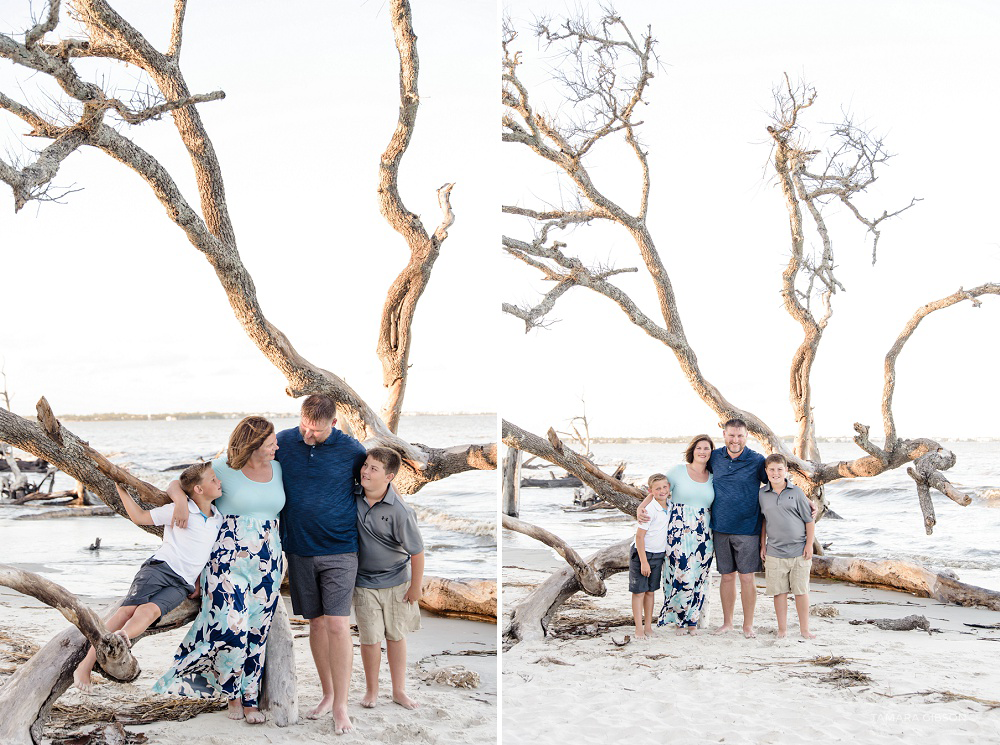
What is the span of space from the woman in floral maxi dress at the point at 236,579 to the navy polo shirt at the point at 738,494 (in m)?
2.73

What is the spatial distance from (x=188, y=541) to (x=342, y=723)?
0.94 m

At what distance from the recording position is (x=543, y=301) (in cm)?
631

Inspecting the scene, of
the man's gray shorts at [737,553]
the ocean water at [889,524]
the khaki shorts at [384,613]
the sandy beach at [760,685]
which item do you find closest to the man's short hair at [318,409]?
the khaki shorts at [384,613]

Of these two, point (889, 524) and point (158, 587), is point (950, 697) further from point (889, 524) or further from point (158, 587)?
point (889, 524)

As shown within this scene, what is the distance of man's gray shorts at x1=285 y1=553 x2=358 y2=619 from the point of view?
332 cm

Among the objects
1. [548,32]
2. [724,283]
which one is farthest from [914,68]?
[724,283]

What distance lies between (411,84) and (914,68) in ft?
35.1

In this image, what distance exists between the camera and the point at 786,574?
16.0ft

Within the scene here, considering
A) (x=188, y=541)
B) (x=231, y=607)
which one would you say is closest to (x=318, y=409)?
(x=188, y=541)

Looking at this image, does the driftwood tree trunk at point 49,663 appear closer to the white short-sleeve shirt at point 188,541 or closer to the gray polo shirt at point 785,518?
the white short-sleeve shirt at point 188,541

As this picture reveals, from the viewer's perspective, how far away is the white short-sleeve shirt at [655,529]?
16.2 feet

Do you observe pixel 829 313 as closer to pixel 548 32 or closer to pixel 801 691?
pixel 548 32

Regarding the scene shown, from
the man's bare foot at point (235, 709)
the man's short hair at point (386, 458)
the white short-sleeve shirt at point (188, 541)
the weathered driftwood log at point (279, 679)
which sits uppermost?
the man's short hair at point (386, 458)

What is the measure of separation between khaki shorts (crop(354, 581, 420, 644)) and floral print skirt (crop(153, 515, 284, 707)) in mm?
410
